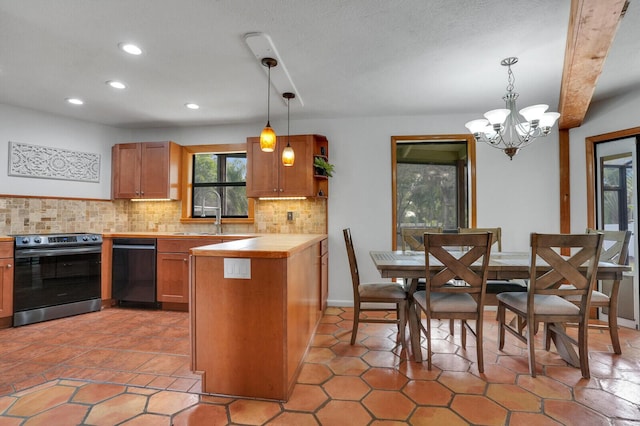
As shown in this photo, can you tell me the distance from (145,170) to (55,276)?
1583 millimetres

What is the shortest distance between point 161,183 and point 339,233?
2.47 m

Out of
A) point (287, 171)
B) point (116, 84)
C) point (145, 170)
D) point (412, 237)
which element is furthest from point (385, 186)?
point (145, 170)

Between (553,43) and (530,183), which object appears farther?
(530,183)

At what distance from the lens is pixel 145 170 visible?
4.06 metres

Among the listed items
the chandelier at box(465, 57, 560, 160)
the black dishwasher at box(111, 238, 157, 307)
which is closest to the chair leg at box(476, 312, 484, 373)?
the chandelier at box(465, 57, 560, 160)

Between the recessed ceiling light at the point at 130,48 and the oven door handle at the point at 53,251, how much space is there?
2363 millimetres

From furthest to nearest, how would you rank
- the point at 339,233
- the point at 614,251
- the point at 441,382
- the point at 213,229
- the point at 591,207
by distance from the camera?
the point at 213,229, the point at 339,233, the point at 591,207, the point at 614,251, the point at 441,382

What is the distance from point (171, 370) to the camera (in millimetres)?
2180

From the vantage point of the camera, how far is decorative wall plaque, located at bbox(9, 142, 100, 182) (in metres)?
3.51

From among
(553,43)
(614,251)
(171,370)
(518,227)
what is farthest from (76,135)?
(614,251)

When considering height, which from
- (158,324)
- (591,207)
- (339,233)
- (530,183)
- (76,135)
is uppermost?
(76,135)

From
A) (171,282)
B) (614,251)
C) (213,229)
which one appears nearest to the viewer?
(614,251)

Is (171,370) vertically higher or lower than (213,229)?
lower

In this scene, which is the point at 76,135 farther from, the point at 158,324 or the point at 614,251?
the point at 614,251
